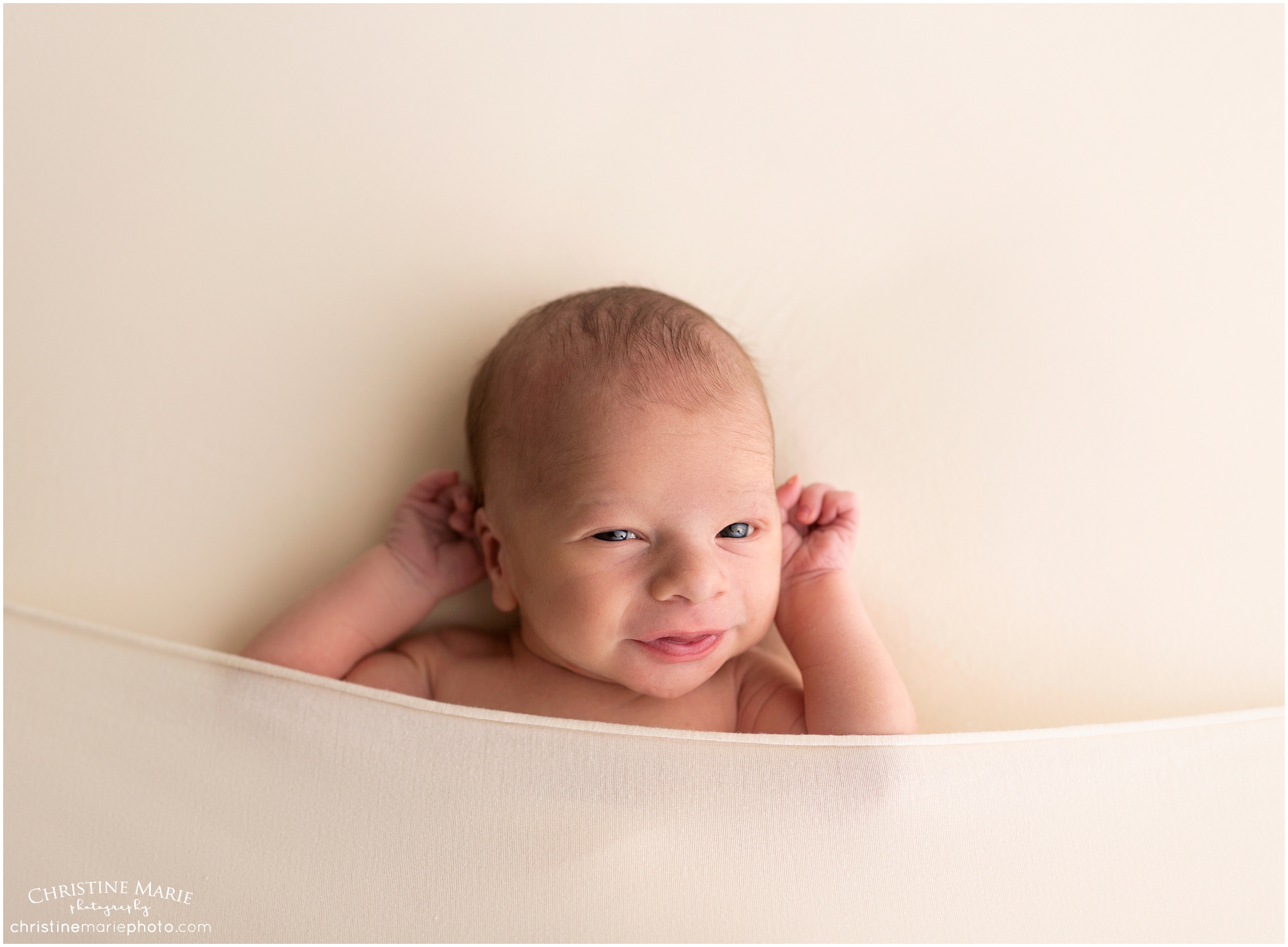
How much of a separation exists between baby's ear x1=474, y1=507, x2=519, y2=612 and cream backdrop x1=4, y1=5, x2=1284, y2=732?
115 mm

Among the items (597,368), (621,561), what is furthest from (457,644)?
(597,368)

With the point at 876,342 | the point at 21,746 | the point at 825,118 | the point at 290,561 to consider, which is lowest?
the point at 21,746

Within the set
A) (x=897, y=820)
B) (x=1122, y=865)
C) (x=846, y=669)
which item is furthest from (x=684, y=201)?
(x=1122, y=865)

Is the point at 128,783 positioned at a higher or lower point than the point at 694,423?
lower

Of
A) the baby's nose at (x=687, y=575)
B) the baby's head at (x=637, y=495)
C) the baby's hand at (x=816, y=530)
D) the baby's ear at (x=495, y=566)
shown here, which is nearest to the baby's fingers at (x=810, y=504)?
the baby's hand at (x=816, y=530)

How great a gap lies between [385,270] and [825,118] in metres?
0.68

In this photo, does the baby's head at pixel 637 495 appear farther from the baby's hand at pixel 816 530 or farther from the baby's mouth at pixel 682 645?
the baby's hand at pixel 816 530

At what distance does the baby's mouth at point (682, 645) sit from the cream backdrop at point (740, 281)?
0.29 metres

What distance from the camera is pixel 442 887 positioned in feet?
3.01

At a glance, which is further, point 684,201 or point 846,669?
point 684,201

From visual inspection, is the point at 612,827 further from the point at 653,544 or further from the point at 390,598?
the point at 390,598

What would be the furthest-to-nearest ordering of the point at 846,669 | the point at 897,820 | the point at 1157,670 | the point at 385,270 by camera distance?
the point at 385,270, the point at 1157,670, the point at 846,669, the point at 897,820

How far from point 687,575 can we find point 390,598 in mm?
416

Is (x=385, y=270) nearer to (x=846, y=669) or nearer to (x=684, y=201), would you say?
(x=684, y=201)
